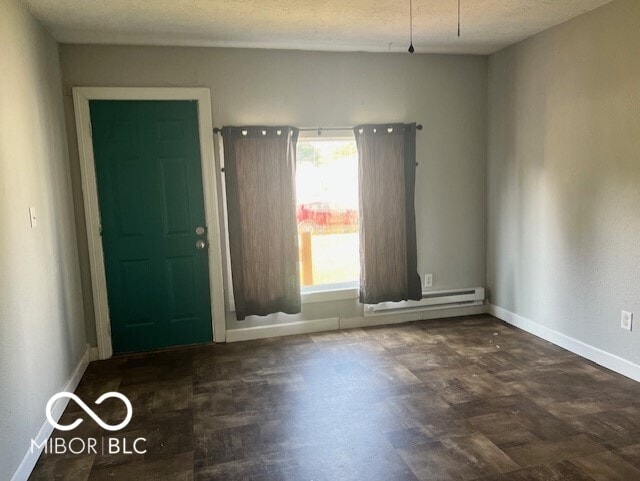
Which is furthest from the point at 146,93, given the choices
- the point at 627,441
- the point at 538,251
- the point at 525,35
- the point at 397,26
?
the point at 627,441

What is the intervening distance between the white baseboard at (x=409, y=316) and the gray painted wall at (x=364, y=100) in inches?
3.7

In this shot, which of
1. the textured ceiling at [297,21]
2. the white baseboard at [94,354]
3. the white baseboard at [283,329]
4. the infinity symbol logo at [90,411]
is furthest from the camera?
the white baseboard at [283,329]

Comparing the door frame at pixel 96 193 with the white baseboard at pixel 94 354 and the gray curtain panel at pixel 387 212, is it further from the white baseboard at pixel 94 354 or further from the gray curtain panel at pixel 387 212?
the gray curtain panel at pixel 387 212

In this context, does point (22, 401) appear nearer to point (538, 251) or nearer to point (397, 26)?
point (397, 26)

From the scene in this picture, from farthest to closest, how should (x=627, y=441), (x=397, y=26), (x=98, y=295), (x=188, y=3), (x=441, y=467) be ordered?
(x=98, y=295), (x=397, y=26), (x=188, y=3), (x=627, y=441), (x=441, y=467)

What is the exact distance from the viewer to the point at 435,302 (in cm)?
458

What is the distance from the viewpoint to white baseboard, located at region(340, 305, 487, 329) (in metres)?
4.41

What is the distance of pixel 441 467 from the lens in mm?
2285

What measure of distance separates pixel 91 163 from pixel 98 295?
102cm

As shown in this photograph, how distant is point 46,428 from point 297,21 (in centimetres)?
292

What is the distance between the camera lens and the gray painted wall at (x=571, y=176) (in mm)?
3117

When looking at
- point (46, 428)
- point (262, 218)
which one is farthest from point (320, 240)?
point (46, 428)

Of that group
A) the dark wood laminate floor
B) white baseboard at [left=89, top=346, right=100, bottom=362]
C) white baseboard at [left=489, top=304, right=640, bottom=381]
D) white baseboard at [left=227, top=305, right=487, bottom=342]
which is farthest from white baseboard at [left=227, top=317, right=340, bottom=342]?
white baseboard at [left=489, top=304, right=640, bottom=381]

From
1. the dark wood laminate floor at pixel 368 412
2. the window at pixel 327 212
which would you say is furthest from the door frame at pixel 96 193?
the window at pixel 327 212
